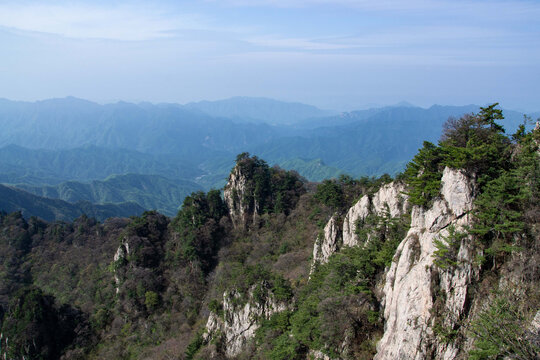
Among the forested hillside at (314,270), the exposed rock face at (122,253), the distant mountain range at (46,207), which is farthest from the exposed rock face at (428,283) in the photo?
the distant mountain range at (46,207)

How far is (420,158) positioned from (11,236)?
65409 mm

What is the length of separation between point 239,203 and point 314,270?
20.2 meters

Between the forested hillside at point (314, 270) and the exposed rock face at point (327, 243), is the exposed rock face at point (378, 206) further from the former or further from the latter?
the exposed rock face at point (327, 243)

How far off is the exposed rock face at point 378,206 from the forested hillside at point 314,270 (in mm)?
115

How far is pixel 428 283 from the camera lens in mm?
14281

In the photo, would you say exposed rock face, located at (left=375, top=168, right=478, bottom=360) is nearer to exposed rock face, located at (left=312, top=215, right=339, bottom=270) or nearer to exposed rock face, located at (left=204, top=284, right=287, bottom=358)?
exposed rock face, located at (left=204, top=284, right=287, bottom=358)

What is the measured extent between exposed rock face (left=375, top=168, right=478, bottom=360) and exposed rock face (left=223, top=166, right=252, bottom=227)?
29.9 meters

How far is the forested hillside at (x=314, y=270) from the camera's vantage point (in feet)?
44.8

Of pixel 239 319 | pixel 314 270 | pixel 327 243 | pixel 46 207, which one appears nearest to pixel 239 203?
pixel 327 243

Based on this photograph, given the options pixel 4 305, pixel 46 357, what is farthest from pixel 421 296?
pixel 4 305

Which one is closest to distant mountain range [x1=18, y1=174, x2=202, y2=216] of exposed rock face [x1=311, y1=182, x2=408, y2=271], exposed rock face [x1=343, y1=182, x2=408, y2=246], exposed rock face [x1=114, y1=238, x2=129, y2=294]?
exposed rock face [x1=114, y1=238, x2=129, y2=294]

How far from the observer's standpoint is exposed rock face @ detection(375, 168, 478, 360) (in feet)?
45.0

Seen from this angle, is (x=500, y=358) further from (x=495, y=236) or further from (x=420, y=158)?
(x=420, y=158)

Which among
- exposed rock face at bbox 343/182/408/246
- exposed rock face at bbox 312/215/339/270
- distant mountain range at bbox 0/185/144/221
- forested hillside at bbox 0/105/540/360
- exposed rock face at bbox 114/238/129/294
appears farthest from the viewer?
distant mountain range at bbox 0/185/144/221
